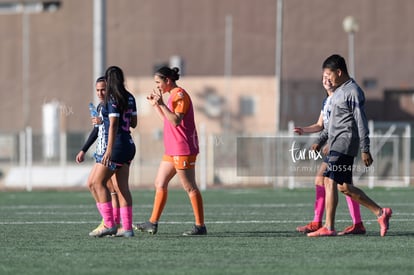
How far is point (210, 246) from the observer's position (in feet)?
37.1

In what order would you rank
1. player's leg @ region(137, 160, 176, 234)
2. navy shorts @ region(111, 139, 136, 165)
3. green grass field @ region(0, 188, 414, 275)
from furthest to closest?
player's leg @ region(137, 160, 176, 234) < navy shorts @ region(111, 139, 136, 165) < green grass field @ region(0, 188, 414, 275)

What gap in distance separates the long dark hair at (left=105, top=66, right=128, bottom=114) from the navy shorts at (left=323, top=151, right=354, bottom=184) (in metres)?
2.49

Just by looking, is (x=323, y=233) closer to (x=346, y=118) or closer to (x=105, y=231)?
(x=346, y=118)

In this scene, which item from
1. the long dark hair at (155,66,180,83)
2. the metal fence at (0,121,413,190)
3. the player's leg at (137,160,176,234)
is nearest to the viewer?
the long dark hair at (155,66,180,83)

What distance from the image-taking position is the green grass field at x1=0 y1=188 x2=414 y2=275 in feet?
31.2

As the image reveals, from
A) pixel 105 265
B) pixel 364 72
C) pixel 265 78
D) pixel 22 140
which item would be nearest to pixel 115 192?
pixel 105 265

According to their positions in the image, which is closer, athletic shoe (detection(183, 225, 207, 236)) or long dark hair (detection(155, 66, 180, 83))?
long dark hair (detection(155, 66, 180, 83))

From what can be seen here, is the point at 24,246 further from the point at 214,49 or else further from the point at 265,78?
the point at 214,49

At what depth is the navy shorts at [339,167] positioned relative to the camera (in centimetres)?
1222

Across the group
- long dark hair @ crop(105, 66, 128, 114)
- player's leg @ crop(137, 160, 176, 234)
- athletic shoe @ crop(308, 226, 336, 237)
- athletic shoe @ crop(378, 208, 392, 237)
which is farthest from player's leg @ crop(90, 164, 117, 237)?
athletic shoe @ crop(378, 208, 392, 237)

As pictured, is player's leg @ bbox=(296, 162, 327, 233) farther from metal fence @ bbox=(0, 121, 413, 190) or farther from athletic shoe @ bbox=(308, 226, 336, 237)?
metal fence @ bbox=(0, 121, 413, 190)

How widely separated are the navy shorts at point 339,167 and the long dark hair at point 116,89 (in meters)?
2.49

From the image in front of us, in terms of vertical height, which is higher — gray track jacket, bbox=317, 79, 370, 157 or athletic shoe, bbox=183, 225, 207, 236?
gray track jacket, bbox=317, 79, 370, 157

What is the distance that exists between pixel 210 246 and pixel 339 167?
1965 mm
